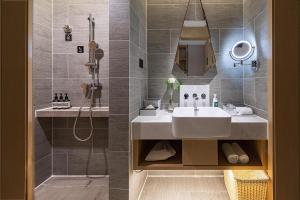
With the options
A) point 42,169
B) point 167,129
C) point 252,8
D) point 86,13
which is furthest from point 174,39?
point 42,169

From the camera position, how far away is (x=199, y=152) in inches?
87.1

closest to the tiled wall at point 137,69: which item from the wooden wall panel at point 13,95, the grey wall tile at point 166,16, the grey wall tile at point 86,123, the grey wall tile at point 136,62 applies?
the grey wall tile at point 136,62

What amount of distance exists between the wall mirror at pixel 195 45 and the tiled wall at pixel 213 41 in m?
0.04

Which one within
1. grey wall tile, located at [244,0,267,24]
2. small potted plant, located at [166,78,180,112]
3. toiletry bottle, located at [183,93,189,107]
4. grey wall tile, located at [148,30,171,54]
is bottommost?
toiletry bottle, located at [183,93,189,107]

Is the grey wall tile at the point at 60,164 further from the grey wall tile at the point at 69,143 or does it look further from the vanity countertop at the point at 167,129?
the vanity countertop at the point at 167,129

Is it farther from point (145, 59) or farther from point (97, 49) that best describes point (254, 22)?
point (97, 49)

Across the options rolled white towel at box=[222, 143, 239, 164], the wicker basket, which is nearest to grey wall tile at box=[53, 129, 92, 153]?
rolled white towel at box=[222, 143, 239, 164]

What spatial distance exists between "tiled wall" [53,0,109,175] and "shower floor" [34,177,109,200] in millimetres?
129

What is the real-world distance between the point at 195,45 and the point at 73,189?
2.13m

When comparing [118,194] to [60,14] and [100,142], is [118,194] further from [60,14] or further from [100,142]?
[60,14]

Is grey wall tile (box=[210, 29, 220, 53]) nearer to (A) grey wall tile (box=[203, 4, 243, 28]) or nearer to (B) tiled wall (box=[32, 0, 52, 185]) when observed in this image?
(A) grey wall tile (box=[203, 4, 243, 28])

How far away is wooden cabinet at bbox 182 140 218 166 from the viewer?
220cm

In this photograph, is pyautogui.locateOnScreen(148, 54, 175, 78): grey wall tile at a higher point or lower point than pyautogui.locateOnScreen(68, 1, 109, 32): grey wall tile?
lower

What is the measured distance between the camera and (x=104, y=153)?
3.07 m
